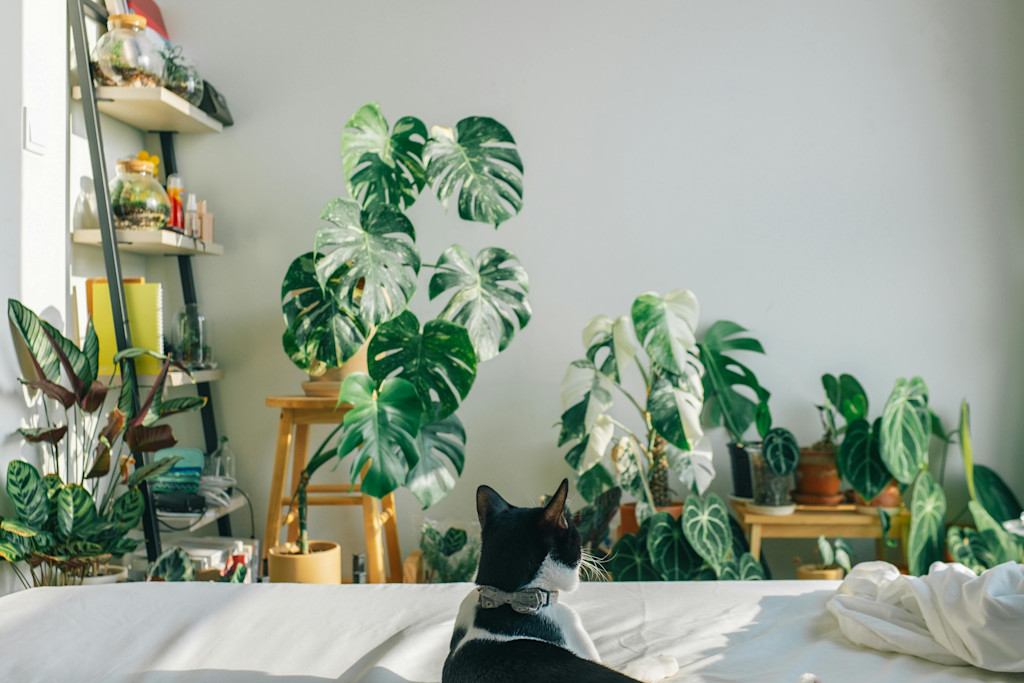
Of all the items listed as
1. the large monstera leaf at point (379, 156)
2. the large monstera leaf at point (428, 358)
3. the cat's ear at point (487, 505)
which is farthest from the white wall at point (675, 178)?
the cat's ear at point (487, 505)

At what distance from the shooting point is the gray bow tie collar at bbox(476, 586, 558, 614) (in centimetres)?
93

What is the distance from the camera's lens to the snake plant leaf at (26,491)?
5.98ft

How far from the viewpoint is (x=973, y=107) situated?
2654 millimetres

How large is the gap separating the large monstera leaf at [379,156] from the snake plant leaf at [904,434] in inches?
62.7

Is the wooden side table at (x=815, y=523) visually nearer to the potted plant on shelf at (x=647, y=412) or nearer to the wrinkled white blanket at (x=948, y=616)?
the potted plant on shelf at (x=647, y=412)

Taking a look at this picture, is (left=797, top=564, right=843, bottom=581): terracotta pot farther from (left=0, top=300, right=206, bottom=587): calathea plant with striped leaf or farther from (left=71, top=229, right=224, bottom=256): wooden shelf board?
(left=71, top=229, right=224, bottom=256): wooden shelf board

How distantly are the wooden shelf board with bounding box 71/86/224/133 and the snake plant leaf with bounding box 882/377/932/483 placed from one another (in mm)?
2412

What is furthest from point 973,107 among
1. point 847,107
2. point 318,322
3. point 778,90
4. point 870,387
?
point 318,322

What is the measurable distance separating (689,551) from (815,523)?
49 cm

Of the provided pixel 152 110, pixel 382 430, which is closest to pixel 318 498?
pixel 382 430

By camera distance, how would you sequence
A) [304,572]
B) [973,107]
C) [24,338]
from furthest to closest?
[973,107], [304,572], [24,338]

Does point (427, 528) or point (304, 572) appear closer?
point (304, 572)

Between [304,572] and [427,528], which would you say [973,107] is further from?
[304,572]

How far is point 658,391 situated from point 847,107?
1308mm
